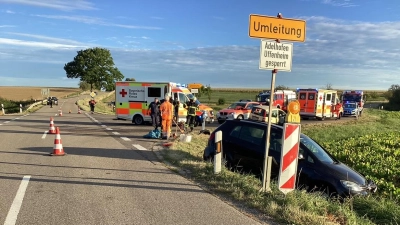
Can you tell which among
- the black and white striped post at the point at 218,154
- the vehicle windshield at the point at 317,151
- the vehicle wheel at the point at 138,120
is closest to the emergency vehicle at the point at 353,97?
the vehicle wheel at the point at 138,120

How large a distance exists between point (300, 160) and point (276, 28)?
9.19ft

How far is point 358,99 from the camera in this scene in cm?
4484

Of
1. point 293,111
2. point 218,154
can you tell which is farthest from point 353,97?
point 218,154

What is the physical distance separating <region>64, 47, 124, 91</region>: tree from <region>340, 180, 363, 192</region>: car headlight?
285ft

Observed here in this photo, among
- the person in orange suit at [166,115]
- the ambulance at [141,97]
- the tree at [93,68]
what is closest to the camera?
the person in orange suit at [166,115]

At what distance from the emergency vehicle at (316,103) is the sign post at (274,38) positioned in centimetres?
2795

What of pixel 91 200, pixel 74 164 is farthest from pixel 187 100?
pixel 91 200

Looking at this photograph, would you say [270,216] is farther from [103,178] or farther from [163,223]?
[103,178]

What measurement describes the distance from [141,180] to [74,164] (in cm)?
250

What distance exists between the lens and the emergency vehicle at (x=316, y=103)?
108ft

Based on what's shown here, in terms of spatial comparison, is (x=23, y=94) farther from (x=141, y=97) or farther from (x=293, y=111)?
(x=293, y=111)

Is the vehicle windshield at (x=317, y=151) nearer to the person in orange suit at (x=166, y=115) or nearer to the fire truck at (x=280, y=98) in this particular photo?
the person in orange suit at (x=166, y=115)

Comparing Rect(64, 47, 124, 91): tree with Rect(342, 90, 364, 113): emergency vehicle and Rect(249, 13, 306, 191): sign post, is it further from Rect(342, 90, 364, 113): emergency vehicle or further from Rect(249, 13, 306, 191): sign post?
Rect(249, 13, 306, 191): sign post

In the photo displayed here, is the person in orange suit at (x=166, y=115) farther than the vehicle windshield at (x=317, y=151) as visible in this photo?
Yes
